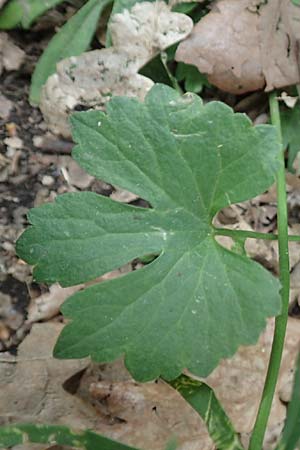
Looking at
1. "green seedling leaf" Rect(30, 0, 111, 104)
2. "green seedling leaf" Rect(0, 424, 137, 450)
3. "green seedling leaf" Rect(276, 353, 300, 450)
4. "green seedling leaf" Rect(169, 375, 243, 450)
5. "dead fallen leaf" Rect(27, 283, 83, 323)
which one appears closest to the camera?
"green seedling leaf" Rect(276, 353, 300, 450)

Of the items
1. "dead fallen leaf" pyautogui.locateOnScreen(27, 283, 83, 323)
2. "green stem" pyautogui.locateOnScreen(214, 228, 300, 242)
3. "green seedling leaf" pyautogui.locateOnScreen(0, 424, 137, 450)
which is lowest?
"dead fallen leaf" pyautogui.locateOnScreen(27, 283, 83, 323)

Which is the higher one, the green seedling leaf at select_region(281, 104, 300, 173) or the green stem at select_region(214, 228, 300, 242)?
the green stem at select_region(214, 228, 300, 242)

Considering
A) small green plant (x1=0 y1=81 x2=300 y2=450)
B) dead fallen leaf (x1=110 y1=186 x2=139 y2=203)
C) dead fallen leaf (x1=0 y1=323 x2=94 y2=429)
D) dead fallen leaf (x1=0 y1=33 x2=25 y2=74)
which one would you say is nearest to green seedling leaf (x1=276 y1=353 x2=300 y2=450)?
small green plant (x1=0 y1=81 x2=300 y2=450)

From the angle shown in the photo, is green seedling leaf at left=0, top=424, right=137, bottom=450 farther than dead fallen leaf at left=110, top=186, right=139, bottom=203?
No

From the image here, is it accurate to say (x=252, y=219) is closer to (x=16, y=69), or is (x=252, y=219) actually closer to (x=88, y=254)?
(x=88, y=254)

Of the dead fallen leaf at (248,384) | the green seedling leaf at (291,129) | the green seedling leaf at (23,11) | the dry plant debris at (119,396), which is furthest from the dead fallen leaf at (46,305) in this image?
the green seedling leaf at (23,11)

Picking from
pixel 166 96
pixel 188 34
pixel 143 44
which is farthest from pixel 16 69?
pixel 166 96

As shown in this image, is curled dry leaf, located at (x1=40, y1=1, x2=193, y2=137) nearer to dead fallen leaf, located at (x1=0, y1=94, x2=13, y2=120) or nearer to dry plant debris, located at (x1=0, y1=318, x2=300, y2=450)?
dead fallen leaf, located at (x1=0, y1=94, x2=13, y2=120)
